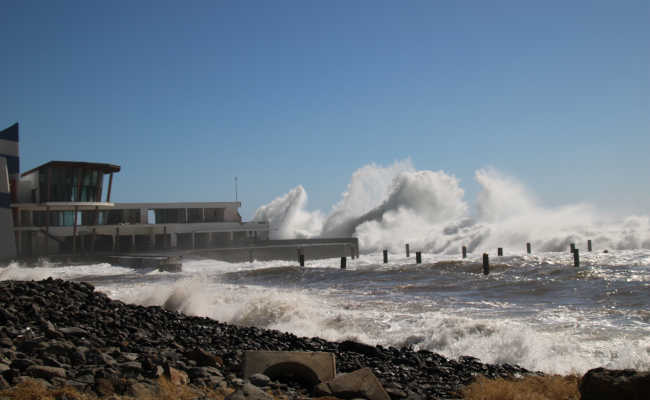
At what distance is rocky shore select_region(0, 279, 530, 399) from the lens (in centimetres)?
457

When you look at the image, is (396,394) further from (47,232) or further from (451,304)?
(47,232)

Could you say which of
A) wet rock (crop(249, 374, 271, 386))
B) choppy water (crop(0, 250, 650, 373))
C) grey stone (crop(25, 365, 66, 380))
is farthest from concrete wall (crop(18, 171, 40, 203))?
wet rock (crop(249, 374, 271, 386))

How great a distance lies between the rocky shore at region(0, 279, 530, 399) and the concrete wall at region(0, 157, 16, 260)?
26.3 meters

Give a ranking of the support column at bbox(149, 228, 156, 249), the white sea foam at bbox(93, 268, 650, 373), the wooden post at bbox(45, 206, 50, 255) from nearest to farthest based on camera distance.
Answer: the white sea foam at bbox(93, 268, 650, 373), the wooden post at bbox(45, 206, 50, 255), the support column at bbox(149, 228, 156, 249)

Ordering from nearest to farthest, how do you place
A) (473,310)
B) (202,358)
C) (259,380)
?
(259,380)
(202,358)
(473,310)

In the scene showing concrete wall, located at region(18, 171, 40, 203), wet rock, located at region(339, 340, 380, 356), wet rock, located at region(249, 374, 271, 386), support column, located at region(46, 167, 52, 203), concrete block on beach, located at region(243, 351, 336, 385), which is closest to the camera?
wet rock, located at region(249, 374, 271, 386)

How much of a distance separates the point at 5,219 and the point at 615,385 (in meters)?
36.0

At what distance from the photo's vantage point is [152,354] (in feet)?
18.9

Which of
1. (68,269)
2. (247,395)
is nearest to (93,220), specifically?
(68,269)

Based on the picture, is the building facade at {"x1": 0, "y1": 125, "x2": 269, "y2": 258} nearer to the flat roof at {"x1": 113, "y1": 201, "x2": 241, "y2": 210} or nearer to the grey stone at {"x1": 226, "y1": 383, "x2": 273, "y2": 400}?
the flat roof at {"x1": 113, "y1": 201, "x2": 241, "y2": 210}

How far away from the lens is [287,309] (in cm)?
1059

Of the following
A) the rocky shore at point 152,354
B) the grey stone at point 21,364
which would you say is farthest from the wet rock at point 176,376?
the grey stone at point 21,364

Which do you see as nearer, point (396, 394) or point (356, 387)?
point (356, 387)

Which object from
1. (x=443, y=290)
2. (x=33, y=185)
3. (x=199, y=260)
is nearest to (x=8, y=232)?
(x=33, y=185)
